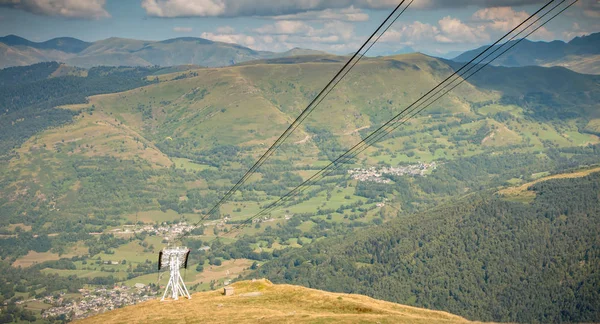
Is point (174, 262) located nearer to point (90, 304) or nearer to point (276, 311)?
point (276, 311)

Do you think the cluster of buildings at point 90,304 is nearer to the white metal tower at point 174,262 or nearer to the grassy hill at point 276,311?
the white metal tower at point 174,262

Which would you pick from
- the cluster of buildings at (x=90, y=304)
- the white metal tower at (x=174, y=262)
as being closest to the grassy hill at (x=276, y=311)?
the white metal tower at (x=174, y=262)

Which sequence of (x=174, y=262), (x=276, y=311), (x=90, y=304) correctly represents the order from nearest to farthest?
→ (x=276, y=311) < (x=174, y=262) < (x=90, y=304)

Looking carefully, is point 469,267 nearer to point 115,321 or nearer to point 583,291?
point 583,291

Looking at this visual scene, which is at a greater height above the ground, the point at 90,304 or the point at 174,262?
the point at 174,262

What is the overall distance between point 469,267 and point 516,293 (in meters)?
22.2

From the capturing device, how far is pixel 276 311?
203 feet

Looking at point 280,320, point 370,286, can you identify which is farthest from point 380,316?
point 370,286

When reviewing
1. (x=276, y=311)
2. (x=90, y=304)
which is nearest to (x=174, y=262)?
(x=276, y=311)

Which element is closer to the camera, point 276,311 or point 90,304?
point 276,311

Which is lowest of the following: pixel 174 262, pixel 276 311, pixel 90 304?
pixel 90 304

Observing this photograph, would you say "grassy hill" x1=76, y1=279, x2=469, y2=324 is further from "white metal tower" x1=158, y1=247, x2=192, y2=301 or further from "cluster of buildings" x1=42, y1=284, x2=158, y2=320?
"cluster of buildings" x1=42, y1=284, x2=158, y2=320

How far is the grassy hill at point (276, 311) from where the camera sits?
183 ft

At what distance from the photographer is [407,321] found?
2142 inches
